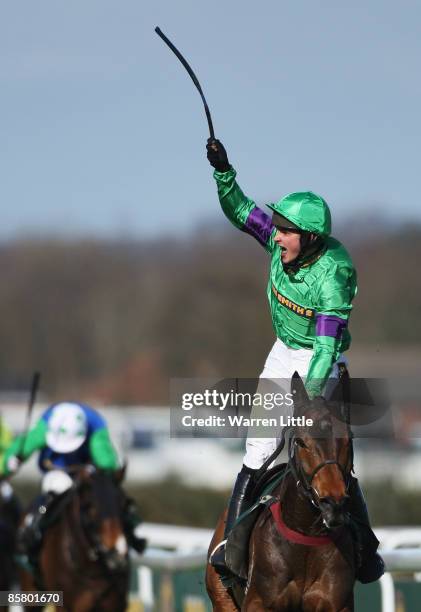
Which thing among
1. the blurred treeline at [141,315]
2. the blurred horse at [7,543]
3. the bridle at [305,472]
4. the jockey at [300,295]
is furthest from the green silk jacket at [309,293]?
the blurred treeline at [141,315]

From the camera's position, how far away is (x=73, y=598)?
8000 mm

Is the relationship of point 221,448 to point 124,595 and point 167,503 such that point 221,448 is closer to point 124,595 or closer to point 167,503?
point 167,503

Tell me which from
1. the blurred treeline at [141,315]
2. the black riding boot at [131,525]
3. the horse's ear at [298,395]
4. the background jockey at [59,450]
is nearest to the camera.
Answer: the horse's ear at [298,395]

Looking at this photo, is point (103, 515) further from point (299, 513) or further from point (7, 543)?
point (299, 513)

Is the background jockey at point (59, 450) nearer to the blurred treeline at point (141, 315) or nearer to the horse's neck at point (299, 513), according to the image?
the horse's neck at point (299, 513)

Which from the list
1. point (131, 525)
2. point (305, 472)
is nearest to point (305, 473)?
point (305, 472)

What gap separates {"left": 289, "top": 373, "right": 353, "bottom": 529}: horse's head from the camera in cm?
467

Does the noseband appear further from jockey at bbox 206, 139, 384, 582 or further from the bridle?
jockey at bbox 206, 139, 384, 582

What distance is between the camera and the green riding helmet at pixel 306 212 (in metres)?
5.27

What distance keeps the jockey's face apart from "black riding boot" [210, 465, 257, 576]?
100cm

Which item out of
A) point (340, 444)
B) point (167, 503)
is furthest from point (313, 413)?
point (167, 503)

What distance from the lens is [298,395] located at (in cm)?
497

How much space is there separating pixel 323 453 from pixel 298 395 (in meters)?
0.31

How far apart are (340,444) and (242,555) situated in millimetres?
838
